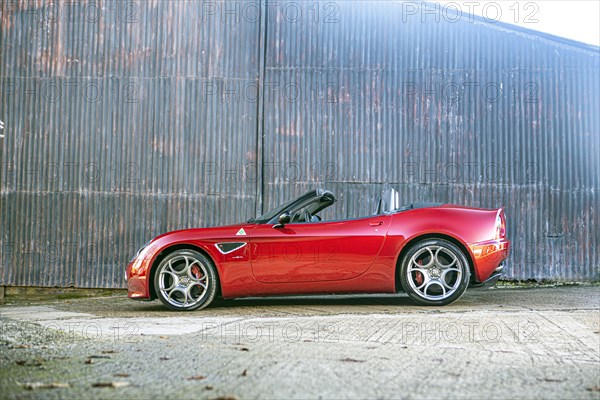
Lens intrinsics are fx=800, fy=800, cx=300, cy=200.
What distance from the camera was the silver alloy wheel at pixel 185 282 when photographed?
820 centimetres

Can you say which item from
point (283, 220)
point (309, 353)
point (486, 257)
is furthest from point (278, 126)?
point (309, 353)

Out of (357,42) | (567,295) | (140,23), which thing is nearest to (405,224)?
(567,295)

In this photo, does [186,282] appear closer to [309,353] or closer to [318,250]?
[318,250]

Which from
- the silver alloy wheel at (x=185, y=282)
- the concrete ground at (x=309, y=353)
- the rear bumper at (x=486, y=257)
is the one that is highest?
the rear bumper at (x=486, y=257)

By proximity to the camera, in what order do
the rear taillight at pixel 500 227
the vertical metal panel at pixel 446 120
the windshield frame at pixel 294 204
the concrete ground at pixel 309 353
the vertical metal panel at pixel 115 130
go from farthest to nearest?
the vertical metal panel at pixel 115 130, the vertical metal panel at pixel 446 120, the windshield frame at pixel 294 204, the rear taillight at pixel 500 227, the concrete ground at pixel 309 353

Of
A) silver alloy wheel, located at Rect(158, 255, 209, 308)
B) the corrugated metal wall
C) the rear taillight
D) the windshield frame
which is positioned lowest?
silver alloy wheel, located at Rect(158, 255, 209, 308)

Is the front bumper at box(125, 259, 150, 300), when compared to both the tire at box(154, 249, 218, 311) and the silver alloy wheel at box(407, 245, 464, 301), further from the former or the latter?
the silver alloy wheel at box(407, 245, 464, 301)

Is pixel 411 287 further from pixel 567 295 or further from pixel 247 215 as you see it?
pixel 247 215

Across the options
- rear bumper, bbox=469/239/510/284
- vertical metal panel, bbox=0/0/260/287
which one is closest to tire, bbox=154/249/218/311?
rear bumper, bbox=469/239/510/284

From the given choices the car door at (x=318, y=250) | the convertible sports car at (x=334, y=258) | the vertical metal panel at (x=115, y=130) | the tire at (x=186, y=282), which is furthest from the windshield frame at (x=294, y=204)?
the vertical metal panel at (x=115, y=130)

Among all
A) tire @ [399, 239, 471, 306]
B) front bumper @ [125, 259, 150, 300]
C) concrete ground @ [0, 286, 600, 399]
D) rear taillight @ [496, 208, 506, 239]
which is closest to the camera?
concrete ground @ [0, 286, 600, 399]

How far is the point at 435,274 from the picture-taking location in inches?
317

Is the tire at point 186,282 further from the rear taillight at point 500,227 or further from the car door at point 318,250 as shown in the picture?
the rear taillight at point 500,227

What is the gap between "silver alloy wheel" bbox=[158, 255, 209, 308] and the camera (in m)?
8.20
